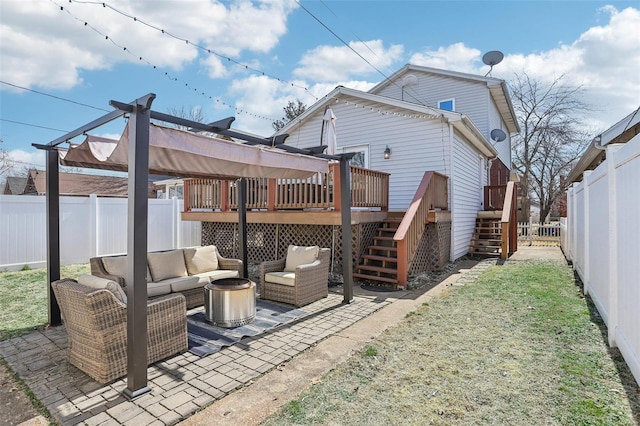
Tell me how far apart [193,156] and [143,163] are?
1287 mm

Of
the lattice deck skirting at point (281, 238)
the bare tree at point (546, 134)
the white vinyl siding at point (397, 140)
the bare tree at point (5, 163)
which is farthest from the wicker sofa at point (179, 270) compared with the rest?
the bare tree at point (546, 134)

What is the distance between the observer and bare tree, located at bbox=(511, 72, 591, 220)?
24.3 meters

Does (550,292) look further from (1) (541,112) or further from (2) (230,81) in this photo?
(1) (541,112)

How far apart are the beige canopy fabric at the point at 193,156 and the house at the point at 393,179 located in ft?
7.19

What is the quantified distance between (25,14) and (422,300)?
894cm

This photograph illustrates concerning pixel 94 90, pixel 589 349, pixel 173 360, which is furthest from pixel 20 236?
pixel 589 349

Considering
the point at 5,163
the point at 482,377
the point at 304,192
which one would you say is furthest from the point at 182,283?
the point at 5,163

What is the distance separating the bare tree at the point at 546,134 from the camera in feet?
79.6

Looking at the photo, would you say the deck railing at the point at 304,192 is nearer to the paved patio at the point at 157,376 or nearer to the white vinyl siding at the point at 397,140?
the white vinyl siding at the point at 397,140

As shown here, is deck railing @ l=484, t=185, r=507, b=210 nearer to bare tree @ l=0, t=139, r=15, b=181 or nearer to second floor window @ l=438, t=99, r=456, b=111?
second floor window @ l=438, t=99, r=456, b=111

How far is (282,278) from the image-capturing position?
5859 millimetres

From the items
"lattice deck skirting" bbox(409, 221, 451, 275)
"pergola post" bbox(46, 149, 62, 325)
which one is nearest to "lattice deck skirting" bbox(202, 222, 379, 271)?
"lattice deck skirting" bbox(409, 221, 451, 275)

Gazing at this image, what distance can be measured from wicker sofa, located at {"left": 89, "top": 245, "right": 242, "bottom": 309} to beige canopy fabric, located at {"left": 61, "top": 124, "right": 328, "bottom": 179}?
1417mm

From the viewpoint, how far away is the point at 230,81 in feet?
35.3
